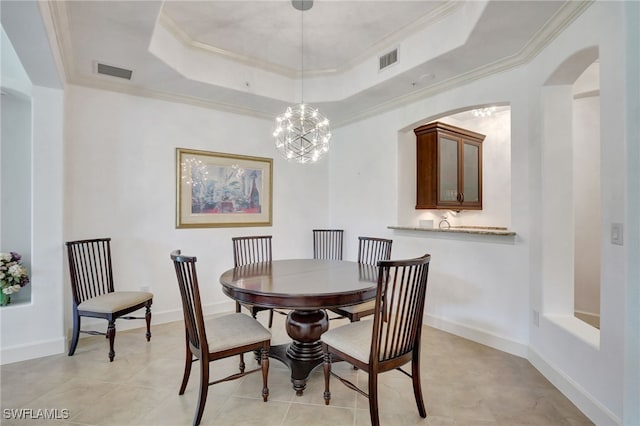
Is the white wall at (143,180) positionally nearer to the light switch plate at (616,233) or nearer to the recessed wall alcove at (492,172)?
the recessed wall alcove at (492,172)

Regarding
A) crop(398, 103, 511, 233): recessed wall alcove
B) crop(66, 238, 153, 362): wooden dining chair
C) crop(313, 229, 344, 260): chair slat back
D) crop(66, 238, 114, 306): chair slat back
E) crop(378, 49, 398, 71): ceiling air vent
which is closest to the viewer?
crop(66, 238, 153, 362): wooden dining chair

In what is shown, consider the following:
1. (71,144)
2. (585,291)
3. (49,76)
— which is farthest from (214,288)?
(585,291)

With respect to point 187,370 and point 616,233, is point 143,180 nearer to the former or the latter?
point 187,370

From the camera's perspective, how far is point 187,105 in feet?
12.8

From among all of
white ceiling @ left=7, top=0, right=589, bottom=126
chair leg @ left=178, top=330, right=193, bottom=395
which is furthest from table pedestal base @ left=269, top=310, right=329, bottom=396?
white ceiling @ left=7, top=0, right=589, bottom=126

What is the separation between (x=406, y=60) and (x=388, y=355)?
9.04 ft

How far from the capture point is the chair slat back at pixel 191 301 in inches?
75.1

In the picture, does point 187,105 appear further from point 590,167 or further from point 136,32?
point 590,167

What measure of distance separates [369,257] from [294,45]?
2.48 meters

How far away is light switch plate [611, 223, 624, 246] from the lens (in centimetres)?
177

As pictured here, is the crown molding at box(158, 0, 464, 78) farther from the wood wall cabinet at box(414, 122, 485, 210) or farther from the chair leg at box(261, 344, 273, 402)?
the chair leg at box(261, 344, 273, 402)

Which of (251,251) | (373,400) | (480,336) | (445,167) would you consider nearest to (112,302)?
(251,251)

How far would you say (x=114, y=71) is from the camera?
122 inches

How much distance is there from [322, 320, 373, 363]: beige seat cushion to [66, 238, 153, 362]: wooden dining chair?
1.94 m
